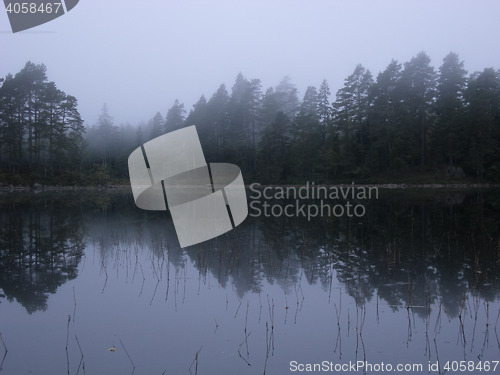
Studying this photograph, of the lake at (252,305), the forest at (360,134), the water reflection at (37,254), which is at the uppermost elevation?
the forest at (360,134)

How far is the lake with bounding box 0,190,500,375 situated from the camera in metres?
5.04

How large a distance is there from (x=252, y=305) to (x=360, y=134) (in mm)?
43032

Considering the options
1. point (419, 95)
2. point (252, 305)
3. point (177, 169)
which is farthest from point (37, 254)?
point (177, 169)

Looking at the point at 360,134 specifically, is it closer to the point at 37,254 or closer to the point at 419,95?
the point at 419,95

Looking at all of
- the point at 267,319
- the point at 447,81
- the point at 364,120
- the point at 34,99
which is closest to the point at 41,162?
the point at 34,99

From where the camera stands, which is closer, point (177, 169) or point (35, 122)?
point (35, 122)

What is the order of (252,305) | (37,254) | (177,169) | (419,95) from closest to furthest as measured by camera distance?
(252,305)
(37,254)
(419,95)
(177,169)

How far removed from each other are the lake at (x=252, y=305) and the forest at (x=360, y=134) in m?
32.4

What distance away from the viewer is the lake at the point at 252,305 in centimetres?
504

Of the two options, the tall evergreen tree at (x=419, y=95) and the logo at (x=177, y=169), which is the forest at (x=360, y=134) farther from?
the logo at (x=177, y=169)

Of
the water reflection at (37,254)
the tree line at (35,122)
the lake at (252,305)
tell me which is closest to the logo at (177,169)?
the tree line at (35,122)

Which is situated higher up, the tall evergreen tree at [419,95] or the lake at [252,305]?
the tall evergreen tree at [419,95]

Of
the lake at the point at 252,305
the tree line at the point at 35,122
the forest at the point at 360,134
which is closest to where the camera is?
the lake at the point at 252,305

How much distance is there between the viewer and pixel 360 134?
47438 mm
